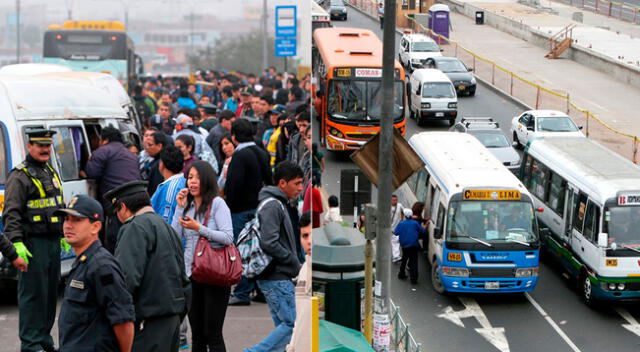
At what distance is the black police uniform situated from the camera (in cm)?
608

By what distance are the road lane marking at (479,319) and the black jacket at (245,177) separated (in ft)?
18.9

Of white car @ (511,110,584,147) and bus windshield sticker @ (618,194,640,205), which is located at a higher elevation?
bus windshield sticker @ (618,194,640,205)

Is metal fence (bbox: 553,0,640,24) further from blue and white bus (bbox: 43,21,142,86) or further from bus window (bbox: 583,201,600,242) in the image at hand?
bus window (bbox: 583,201,600,242)

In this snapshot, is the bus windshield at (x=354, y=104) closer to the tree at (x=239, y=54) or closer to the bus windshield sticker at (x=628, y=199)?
the bus windshield sticker at (x=628, y=199)

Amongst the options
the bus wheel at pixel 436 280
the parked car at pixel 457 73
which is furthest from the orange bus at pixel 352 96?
the parked car at pixel 457 73

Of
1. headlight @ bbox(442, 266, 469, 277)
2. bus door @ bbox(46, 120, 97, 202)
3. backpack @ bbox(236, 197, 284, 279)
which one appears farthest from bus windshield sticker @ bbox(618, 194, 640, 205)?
backpack @ bbox(236, 197, 284, 279)

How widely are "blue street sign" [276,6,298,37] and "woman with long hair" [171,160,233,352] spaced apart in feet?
82.8

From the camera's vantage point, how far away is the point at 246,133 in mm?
10758

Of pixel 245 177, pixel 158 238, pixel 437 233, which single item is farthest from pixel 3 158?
pixel 437 233

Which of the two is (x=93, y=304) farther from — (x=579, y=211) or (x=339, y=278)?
(x=579, y=211)

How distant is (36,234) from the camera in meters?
8.51

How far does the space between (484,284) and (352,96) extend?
32.6 feet

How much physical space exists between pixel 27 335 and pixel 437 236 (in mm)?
9754

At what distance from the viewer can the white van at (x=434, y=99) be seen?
31125mm
